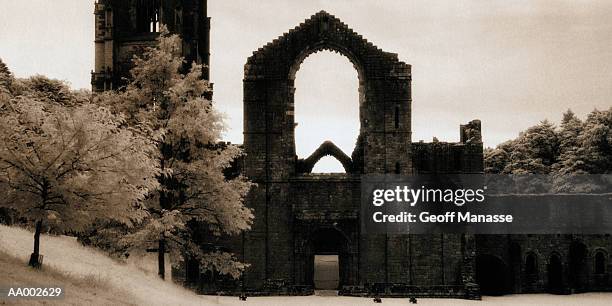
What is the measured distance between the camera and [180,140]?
2477cm

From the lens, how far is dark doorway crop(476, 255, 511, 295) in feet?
126

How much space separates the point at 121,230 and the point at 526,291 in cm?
2405

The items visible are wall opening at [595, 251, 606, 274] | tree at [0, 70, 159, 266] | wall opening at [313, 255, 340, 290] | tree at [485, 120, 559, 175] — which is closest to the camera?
tree at [0, 70, 159, 266]

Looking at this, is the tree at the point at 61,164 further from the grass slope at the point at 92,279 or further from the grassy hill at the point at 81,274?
the grass slope at the point at 92,279

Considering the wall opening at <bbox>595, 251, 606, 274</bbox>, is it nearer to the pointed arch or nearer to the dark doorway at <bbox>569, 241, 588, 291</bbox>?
the dark doorway at <bbox>569, 241, 588, 291</bbox>

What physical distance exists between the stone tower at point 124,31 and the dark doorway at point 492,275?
25076 mm

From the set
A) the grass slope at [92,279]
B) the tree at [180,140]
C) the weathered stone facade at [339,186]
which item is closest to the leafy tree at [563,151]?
the weathered stone facade at [339,186]

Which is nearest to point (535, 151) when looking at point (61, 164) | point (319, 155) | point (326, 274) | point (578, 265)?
point (578, 265)

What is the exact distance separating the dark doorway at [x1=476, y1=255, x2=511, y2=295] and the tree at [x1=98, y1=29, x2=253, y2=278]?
60.4 ft

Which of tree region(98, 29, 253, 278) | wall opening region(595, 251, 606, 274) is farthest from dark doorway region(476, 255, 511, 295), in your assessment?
tree region(98, 29, 253, 278)

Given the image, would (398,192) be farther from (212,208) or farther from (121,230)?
(121,230)

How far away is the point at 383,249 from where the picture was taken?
3288cm

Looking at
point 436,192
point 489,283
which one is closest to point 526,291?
point 489,283

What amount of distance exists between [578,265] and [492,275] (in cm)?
510
